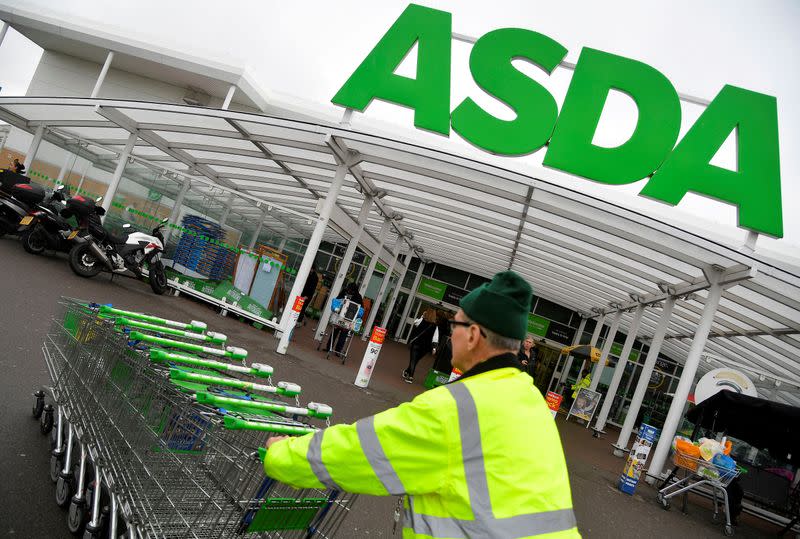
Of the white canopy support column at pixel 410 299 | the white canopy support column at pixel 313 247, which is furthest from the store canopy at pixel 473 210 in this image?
the white canopy support column at pixel 410 299

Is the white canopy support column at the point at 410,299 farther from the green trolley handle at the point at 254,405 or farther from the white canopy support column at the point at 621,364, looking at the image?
the green trolley handle at the point at 254,405

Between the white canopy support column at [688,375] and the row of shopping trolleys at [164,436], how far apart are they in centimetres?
871

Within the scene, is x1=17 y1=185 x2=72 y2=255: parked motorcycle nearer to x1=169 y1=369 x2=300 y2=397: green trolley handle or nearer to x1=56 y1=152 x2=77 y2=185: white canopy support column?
x1=56 y1=152 x2=77 y2=185: white canopy support column

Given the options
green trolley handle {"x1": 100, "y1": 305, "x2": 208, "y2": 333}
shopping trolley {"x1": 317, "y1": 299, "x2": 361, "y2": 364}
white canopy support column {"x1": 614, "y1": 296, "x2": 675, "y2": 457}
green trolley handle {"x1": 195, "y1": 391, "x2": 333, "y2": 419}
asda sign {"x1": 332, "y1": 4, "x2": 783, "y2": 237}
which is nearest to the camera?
green trolley handle {"x1": 195, "y1": 391, "x2": 333, "y2": 419}

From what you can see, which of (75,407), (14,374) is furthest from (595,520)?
(14,374)

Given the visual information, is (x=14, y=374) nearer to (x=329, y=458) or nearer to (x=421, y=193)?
(x=329, y=458)

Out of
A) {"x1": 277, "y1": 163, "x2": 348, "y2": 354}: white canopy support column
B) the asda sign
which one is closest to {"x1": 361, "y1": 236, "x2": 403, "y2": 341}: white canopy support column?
{"x1": 277, "y1": 163, "x2": 348, "y2": 354}: white canopy support column

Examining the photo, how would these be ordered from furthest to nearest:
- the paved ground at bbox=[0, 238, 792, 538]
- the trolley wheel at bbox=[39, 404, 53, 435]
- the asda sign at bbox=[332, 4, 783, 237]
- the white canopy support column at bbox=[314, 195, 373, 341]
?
the white canopy support column at bbox=[314, 195, 373, 341], the asda sign at bbox=[332, 4, 783, 237], the trolley wheel at bbox=[39, 404, 53, 435], the paved ground at bbox=[0, 238, 792, 538]

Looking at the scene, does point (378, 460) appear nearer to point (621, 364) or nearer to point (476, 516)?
point (476, 516)

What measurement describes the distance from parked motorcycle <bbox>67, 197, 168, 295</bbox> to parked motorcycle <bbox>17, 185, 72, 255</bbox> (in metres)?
0.34

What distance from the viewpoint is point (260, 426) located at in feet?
7.75

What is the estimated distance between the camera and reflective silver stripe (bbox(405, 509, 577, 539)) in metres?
1.57

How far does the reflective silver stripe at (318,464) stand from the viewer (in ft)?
5.92

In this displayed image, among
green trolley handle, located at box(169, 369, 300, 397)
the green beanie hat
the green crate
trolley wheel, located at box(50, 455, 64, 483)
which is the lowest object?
trolley wheel, located at box(50, 455, 64, 483)
